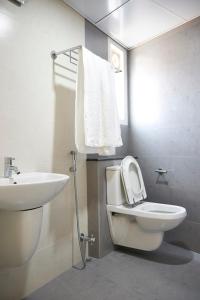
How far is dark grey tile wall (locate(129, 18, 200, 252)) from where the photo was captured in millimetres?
1965

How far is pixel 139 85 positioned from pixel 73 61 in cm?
92

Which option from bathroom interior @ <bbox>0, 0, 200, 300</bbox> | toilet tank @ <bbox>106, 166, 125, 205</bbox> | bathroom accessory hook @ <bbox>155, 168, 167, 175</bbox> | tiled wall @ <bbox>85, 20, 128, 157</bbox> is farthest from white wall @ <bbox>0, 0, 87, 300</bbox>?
bathroom accessory hook @ <bbox>155, 168, 167, 175</bbox>

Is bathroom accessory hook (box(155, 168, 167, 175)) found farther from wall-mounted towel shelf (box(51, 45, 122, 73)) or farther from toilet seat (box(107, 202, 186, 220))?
wall-mounted towel shelf (box(51, 45, 122, 73))

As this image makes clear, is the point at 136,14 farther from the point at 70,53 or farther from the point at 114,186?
the point at 114,186

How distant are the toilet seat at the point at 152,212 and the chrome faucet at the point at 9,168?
3.25 ft

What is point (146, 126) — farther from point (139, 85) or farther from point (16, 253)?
point (16, 253)

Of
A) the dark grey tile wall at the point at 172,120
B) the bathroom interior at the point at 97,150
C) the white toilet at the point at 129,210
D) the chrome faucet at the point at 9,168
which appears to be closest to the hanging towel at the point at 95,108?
the bathroom interior at the point at 97,150

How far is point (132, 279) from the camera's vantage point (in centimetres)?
155

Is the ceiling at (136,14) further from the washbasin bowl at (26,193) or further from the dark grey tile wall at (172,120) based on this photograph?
the washbasin bowl at (26,193)

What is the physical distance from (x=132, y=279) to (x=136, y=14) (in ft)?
7.16

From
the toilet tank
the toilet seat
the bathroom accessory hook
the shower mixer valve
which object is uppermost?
the bathroom accessory hook

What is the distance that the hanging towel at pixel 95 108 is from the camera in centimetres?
156

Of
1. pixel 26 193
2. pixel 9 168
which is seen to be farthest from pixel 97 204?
pixel 26 193

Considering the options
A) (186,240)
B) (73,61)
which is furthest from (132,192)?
(73,61)
